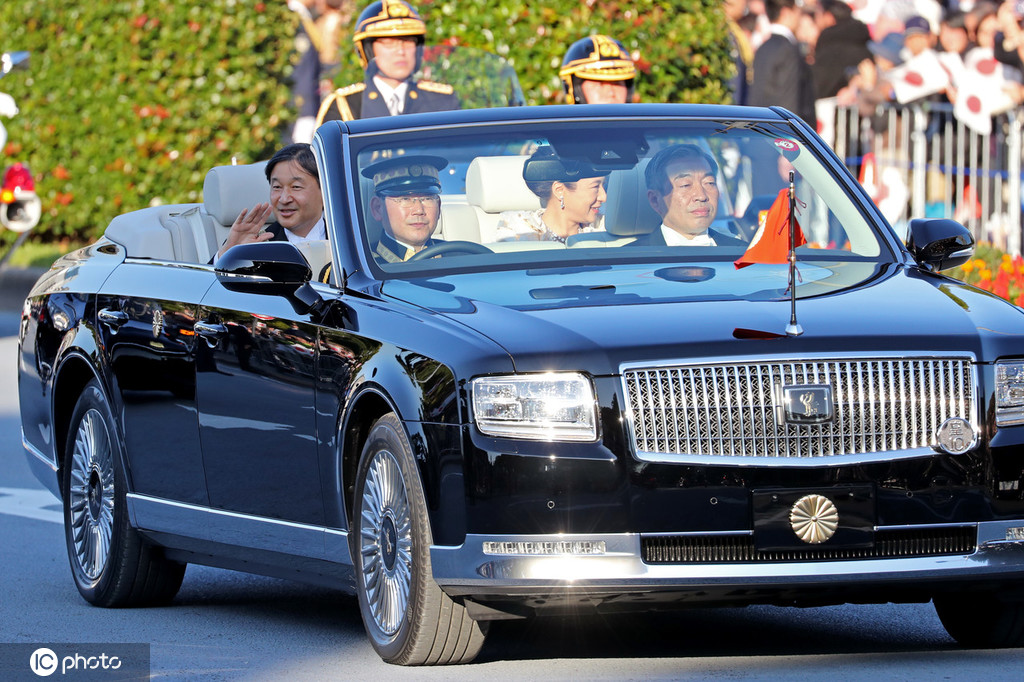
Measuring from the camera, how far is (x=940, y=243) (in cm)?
721

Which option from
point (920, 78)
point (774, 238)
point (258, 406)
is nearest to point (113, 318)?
point (258, 406)

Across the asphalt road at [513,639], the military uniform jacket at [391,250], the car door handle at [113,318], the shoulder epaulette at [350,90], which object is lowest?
the asphalt road at [513,639]

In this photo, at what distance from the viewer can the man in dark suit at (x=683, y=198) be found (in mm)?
7297

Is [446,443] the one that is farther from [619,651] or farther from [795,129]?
[795,129]

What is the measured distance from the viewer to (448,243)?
718 cm

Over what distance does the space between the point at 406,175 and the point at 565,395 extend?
68.9 inches

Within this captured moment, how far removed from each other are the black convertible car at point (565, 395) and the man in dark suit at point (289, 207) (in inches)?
17.7

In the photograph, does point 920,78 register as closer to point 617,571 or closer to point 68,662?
point 68,662

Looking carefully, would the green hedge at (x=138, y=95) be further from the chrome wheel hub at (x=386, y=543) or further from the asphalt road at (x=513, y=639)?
the chrome wheel hub at (x=386, y=543)

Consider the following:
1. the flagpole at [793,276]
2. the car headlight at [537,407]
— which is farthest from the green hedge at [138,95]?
the car headlight at [537,407]

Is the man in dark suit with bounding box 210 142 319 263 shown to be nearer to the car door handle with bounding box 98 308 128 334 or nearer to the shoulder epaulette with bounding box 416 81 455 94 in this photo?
the car door handle with bounding box 98 308 128 334

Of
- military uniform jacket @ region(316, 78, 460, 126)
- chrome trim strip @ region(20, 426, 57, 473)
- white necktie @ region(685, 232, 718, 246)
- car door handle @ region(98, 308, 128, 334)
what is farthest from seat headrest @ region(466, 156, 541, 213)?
military uniform jacket @ region(316, 78, 460, 126)

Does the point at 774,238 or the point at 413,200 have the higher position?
the point at 413,200

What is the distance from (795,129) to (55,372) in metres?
2.98
